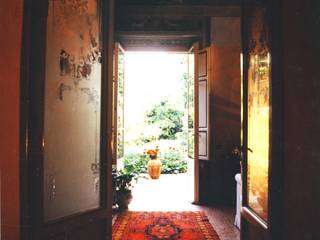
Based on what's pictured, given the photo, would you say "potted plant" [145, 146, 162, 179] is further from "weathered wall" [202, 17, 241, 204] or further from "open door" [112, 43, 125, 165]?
"weathered wall" [202, 17, 241, 204]

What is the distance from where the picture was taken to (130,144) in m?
10.2

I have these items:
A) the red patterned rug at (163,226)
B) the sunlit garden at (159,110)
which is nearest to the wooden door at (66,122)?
the red patterned rug at (163,226)

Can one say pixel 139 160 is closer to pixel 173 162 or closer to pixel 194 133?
pixel 173 162

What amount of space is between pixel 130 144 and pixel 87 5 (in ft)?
27.0

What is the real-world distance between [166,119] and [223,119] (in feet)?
19.6

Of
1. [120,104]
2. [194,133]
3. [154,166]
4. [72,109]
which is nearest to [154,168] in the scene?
[154,166]

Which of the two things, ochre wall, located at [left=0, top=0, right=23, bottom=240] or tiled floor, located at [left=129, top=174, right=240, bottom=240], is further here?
tiled floor, located at [left=129, top=174, right=240, bottom=240]

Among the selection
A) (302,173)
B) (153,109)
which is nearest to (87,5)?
(302,173)

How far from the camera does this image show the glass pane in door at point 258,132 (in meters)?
2.04

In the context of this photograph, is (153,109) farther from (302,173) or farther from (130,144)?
(302,173)

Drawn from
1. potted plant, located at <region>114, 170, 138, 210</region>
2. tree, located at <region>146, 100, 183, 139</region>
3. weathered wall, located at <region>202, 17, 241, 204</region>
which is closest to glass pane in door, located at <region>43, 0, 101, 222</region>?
potted plant, located at <region>114, 170, 138, 210</region>

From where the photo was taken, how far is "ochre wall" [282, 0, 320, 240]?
64.5 inches

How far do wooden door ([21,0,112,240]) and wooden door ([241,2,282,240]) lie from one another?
1063mm

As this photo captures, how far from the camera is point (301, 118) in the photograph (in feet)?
5.59
